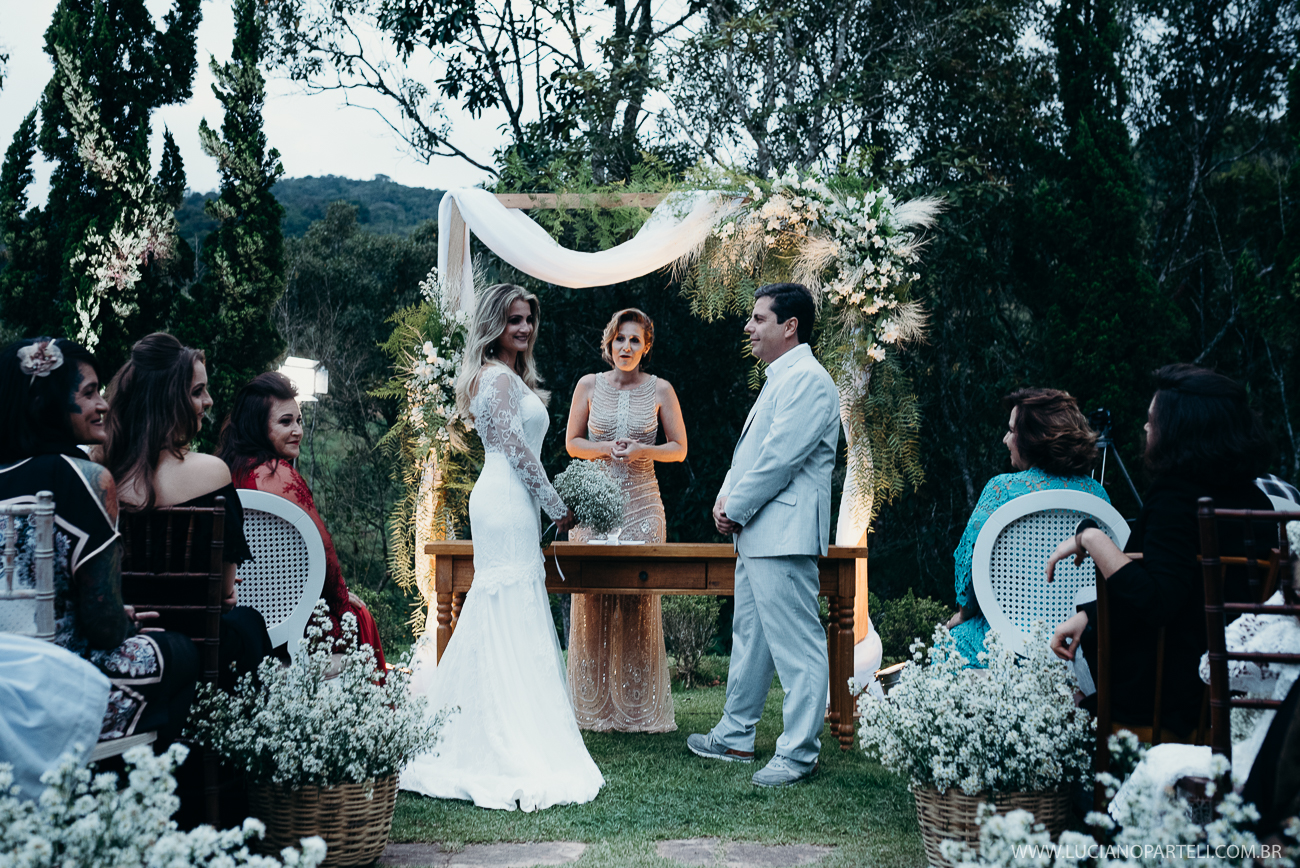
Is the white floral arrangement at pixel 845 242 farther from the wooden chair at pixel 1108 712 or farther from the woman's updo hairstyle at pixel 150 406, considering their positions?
the woman's updo hairstyle at pixel 150 406

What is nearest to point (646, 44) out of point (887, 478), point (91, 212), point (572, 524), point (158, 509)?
point (91, 212)

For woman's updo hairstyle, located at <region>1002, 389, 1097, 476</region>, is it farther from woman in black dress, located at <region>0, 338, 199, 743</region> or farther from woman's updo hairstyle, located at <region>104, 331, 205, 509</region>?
woman in black dress, located at <region>0, 338, 199, 743</region>

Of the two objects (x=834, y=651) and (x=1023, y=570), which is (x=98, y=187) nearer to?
(x=834, y=651)

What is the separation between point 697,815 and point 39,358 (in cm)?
275

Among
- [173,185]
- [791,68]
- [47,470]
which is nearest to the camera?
[47,470]

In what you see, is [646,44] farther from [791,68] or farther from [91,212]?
[91,212]

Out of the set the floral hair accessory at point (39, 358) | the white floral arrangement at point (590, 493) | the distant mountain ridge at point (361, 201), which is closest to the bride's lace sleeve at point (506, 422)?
the white floral arrangement at point (590, 493)

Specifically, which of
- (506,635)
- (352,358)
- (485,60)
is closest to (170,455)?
(506,635)

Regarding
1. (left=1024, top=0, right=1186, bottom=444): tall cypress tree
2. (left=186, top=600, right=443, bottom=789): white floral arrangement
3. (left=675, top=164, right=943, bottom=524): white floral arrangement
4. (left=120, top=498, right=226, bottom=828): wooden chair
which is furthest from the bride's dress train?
(left=1024, top=0, right=1186, bottom=444): tall cypress tree

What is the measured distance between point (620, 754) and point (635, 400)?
1.93 meters

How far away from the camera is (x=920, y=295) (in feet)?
30.5

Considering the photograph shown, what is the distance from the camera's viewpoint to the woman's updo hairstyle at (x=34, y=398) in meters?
2.63

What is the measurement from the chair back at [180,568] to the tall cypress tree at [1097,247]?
7.11 metres

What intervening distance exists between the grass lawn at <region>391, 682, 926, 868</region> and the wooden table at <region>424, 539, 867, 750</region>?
A: 0.68 meters
